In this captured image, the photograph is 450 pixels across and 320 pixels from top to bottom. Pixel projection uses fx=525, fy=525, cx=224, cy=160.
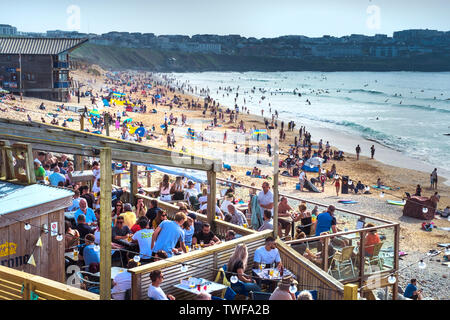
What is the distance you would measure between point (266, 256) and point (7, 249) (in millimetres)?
3591

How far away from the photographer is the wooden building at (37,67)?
51500 mm

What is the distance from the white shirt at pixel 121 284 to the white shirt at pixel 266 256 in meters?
2.09

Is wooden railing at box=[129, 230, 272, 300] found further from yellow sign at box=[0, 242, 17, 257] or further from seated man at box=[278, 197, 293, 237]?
seated man at box=[278, 197, 293, 237]

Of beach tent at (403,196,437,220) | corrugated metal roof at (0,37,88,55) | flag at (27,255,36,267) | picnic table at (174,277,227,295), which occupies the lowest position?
beach tent at (403,196,437,220)

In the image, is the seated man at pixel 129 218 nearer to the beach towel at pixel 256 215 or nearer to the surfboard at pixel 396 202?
the beach towel at pixel 256 215

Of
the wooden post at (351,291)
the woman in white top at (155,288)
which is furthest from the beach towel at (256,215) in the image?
the wooden post at (351,291)

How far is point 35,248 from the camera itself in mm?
7152

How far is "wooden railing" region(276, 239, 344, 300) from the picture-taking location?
7.29 m

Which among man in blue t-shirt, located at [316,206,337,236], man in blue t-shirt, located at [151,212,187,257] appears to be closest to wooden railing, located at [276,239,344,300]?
man in blue t-shirt, located at [151,212,187,257]

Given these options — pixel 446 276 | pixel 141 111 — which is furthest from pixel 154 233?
pixel 141 111

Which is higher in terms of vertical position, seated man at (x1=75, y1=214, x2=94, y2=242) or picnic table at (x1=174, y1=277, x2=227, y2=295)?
seated man at (x1=75, y1=214, x2=94, y2=242)

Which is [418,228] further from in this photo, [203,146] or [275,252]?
[203,146]

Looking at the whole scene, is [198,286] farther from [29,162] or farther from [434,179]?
[434,179]

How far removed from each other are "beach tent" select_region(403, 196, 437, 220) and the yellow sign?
59.1 feet
